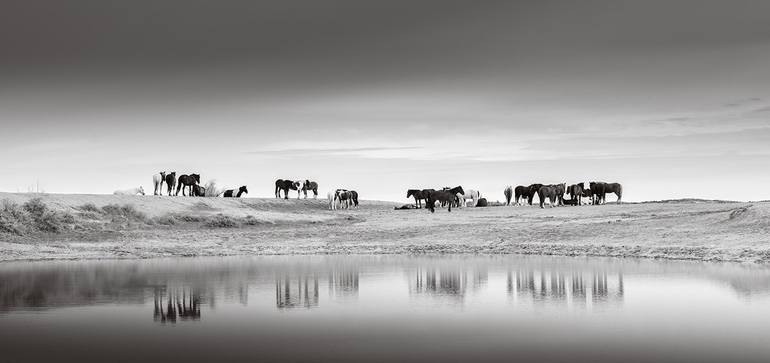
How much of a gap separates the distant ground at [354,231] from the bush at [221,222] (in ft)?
0.19

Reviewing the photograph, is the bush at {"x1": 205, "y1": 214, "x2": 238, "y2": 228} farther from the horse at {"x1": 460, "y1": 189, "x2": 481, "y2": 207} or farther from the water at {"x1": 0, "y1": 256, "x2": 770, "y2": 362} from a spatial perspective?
the horse at {"x1": 460, "y1": 189, "x2": 481, "y2": 207}

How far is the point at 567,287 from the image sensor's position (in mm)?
22297

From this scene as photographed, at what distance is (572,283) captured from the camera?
76.5 feet

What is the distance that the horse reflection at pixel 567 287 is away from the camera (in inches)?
775

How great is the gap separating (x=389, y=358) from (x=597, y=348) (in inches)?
134

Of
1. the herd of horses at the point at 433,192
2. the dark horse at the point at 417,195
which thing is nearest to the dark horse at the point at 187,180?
the herd of horses at the point at 433,192

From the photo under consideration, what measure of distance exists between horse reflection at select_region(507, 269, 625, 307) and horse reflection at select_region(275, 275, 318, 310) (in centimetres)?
517

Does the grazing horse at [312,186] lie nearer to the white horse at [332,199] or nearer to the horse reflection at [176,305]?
the white horse at [332,199]

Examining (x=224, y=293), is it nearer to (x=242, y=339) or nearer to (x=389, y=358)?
(x=242, y=339)

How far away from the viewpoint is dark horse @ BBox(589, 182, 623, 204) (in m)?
64.3

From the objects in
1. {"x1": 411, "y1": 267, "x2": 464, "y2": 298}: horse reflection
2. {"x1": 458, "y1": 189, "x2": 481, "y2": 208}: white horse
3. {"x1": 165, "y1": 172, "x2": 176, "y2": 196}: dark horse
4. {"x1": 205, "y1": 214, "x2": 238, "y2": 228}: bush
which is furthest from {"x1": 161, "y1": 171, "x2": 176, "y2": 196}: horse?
{"x1": 411, "y1": 267, "x2": 464, "y2": 298}: horse reflection

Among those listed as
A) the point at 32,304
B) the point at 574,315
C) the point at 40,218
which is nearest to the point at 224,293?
the point at 32,304

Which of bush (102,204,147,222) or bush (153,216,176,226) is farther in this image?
bush (153,216,176,226)

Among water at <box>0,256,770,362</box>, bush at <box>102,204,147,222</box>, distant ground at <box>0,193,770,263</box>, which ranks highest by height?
bush at <box>102,204,147,222</box>
